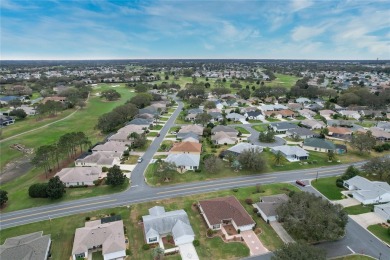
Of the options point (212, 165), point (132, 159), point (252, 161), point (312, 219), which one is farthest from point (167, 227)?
point (132, 159)

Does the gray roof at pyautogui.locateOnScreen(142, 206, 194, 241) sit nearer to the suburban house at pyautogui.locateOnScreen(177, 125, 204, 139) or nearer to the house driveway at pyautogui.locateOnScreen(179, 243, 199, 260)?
the house driveway at pyautogui.locateOnScreen(179, 243, 199, 260)

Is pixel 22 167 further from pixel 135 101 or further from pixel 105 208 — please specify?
pixel 135 101

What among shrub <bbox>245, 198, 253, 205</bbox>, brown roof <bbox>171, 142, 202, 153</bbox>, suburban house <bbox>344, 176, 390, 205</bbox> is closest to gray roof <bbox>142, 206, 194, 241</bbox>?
shrub <bbox>245, 198, 253, 205</bbox>

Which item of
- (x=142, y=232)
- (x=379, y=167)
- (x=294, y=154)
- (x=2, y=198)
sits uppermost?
(x=379, y=167)

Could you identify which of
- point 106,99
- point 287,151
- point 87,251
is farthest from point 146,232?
point 106,99

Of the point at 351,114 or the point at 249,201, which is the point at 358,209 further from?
the point at 351,114
